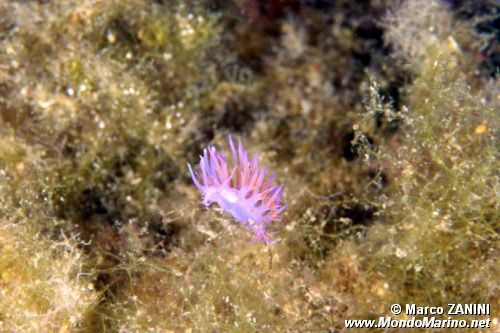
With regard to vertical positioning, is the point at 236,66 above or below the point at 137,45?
above

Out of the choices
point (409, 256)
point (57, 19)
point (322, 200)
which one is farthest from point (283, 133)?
point (57, 19)

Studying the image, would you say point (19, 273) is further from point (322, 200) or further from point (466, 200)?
point (466, 200)

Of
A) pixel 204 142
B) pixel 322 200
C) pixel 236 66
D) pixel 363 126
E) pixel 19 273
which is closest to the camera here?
pixel 19 273

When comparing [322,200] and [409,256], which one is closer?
[409,256]

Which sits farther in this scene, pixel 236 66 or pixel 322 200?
pixel 236 66

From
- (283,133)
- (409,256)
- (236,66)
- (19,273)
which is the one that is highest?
(236,66)

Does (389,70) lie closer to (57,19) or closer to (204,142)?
(204,142)

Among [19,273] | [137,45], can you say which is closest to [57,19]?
[137,45]

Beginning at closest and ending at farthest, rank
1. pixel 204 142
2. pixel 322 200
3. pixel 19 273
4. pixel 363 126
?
1. pixel 19 273
2. pixel 363 126
3. pixel 322 200
4. pixel 204 142

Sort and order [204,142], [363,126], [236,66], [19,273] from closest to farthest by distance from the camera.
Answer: [19,273] → [363,126] → [204,142] → [236,66]
